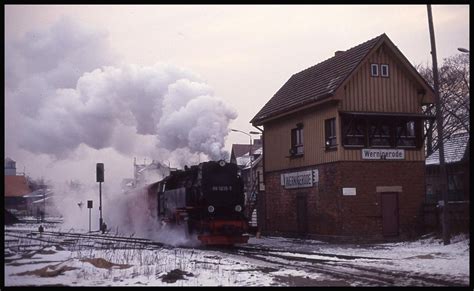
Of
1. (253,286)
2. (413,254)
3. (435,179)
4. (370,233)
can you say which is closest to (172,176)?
(370,233)

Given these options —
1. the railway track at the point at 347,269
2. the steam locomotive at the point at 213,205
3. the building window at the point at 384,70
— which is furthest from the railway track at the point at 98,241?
the building window at the point at 384,70

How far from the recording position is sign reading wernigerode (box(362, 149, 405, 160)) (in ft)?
78.5

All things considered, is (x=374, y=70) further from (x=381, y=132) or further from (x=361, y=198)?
(x=361, y=198)

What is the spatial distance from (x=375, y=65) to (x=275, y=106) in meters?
6.23

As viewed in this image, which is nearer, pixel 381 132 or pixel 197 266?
pixel 197 266

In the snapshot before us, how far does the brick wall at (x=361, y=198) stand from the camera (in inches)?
921

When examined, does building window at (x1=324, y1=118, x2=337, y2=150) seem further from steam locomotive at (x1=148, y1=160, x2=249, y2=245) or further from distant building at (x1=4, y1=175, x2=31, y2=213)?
distant building at (x1=4, y1=175, x2=31, y2=213)

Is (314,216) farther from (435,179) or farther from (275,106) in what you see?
(435,179)

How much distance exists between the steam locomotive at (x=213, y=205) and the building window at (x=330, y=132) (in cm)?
435

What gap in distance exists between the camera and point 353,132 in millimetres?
24172

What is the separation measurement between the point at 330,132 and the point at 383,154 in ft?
7.77

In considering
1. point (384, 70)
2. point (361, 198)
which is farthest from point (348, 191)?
point (384, 70)

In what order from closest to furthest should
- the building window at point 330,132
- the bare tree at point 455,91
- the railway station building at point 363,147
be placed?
the railway station building at point 363,147, the building window at point 330,132, the bare tree at point 455,91

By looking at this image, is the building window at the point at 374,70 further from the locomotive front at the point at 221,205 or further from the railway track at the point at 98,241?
the railway track at the point at 98,241
